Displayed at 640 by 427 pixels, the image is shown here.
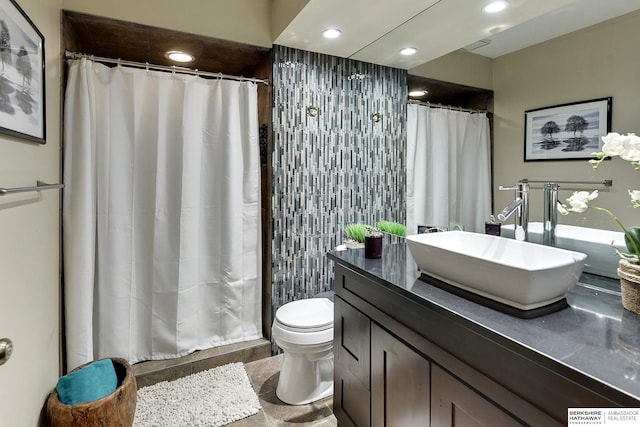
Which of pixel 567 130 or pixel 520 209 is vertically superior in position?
pixel 567 130

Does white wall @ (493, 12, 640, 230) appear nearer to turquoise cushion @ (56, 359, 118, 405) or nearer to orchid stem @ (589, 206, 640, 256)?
orchid stem @ (589, 206, 640, 256)

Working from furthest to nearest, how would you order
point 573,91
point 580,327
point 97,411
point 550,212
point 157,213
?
point 157,213, point 97,411, point 550,212, point 573,91, point 580,327

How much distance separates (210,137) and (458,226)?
1.72 m

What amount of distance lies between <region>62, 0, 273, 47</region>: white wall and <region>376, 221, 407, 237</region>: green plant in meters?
1.46

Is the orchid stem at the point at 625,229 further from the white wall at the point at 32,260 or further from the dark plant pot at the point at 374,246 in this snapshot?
the white wall at the point at 32,260

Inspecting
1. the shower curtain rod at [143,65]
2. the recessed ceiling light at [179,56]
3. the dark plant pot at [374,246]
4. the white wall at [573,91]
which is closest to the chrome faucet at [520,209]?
the white wall at [573,91]

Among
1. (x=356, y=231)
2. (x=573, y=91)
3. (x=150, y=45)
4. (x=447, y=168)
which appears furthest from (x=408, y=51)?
(x=150, y=45)

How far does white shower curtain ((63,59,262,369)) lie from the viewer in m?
1.87

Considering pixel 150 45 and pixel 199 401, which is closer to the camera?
pixel 199 401

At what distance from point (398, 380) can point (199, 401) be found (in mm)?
1340

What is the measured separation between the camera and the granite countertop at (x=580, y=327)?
0.64 m

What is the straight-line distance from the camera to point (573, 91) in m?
1.11

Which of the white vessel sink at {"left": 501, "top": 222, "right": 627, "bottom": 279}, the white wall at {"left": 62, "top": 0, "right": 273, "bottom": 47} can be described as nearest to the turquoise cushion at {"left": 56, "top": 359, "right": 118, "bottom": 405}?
the white wall at {"left": 62, "top": 0, "right": 273, "bottom": 47}

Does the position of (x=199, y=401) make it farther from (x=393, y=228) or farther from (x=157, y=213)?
(x=393, y=228)
